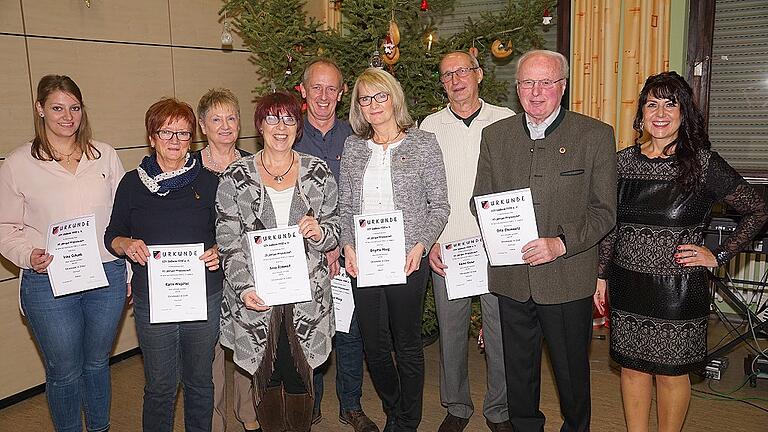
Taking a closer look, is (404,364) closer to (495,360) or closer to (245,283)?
(495,360)

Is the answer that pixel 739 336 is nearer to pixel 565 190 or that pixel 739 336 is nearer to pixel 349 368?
pixel 565 190

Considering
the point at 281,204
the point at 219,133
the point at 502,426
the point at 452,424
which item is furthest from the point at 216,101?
the point at 502,426

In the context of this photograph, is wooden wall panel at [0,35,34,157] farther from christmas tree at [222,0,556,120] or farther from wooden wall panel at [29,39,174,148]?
christmas tree at [222,0,556,120]

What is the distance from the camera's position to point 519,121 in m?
2.80

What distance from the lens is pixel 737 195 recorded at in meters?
2.68

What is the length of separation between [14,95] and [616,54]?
440cm

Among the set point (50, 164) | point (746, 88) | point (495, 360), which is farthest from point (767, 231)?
point (50, 164)

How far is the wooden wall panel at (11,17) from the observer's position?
370cm

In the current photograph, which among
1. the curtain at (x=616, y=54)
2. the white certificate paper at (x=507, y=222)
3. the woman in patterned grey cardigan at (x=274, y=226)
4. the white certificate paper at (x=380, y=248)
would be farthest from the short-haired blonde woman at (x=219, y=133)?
the curtain at (x=616, y=54)

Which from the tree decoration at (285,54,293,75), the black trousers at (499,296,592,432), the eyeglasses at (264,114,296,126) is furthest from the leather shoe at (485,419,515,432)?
the tree decoration at (285,54,293,75)

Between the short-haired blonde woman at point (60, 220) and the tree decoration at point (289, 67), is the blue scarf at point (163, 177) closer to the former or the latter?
the short-haired blonde woman at point (60, 220)

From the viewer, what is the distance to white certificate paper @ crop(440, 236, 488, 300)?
316 cm

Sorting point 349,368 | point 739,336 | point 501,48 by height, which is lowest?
point 739,336

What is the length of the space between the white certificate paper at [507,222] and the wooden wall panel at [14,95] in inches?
114
